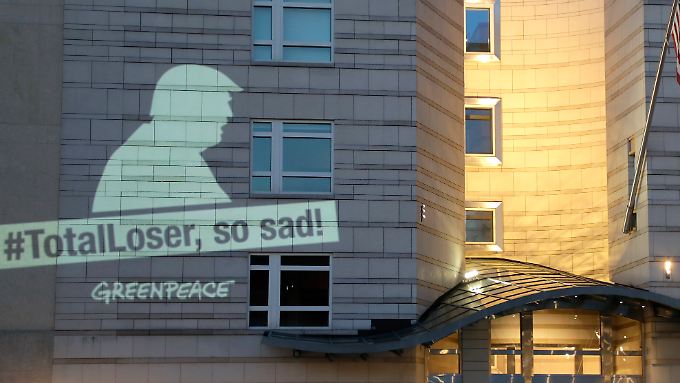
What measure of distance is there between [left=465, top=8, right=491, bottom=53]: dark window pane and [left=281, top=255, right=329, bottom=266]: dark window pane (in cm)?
961

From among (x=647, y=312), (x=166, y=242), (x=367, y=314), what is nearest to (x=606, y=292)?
(x=647, y=312)

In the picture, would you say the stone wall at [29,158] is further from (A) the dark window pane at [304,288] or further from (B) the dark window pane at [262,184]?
(A) the dark window pane at [304,288]

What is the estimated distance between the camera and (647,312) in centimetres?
3158

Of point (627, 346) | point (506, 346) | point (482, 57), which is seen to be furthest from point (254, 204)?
point (627, 346)

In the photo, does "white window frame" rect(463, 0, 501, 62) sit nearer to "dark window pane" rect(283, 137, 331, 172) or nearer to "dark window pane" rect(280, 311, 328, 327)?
"dark window pane" rect(283, 137, 331, 172)

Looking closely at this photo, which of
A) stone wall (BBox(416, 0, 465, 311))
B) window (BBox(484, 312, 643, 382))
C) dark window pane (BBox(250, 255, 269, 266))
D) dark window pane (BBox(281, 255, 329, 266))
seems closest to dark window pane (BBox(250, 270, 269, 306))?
dark window pane (BBox(250, 255, 269, 266))

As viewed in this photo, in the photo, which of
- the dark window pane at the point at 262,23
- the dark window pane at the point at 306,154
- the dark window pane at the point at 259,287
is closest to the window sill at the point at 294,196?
the dark window pane at the point at 306,154

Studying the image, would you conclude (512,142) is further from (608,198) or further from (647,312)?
(647,312)

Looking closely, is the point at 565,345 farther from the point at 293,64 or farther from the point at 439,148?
the point at 293,64

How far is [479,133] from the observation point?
119 feet

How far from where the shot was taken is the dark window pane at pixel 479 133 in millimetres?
36094

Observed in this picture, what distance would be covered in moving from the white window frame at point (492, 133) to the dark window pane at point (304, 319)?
824 cm

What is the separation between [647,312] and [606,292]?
127 inches

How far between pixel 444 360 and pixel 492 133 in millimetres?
7367
